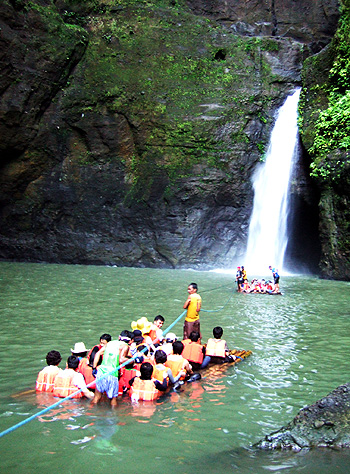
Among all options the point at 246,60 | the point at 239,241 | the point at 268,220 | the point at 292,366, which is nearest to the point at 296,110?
the point at 246,60

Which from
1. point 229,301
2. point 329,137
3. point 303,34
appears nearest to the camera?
point 229,301

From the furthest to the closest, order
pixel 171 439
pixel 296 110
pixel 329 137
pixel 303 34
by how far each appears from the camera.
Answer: pixel 303 34, pixel 296 110, pixel 329 137, pixel 171 439

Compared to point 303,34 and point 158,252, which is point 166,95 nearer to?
point 158,252

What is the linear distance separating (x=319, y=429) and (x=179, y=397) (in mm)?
2290

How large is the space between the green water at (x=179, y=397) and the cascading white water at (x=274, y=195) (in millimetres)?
13416

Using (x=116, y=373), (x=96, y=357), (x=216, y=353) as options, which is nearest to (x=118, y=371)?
(x=116, y=373)

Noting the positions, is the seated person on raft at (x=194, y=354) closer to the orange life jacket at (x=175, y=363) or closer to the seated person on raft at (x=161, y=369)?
the orange life jacket at (x=175, y=363)

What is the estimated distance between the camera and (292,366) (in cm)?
760

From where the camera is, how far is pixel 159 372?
6.32 metres

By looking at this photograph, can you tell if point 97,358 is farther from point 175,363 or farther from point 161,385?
point 175,363

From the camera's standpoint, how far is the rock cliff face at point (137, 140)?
88.2 ft

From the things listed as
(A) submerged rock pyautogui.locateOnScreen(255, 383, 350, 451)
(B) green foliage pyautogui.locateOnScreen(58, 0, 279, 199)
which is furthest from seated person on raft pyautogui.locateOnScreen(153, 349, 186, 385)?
(B) green foliage pyautogui.locateOnScreen(58, 0, 279, 199)

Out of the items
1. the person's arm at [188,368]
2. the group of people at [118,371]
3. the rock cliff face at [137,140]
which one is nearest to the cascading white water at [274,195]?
the rock cliff face at [137,140]

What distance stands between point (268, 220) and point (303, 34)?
15370 mm
